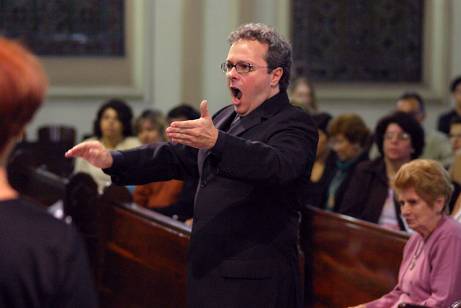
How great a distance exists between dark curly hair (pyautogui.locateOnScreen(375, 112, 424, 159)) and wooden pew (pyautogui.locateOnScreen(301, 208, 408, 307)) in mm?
933

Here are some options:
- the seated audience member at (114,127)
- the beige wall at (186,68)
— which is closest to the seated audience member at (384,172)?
the seated audience member at (114,127)

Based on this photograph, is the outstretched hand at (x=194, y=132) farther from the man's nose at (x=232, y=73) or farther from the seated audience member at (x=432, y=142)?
the seated audience member at (x=432, y=142)

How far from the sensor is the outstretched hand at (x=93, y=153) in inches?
125

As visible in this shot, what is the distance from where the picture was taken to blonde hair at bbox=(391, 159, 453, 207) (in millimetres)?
4152

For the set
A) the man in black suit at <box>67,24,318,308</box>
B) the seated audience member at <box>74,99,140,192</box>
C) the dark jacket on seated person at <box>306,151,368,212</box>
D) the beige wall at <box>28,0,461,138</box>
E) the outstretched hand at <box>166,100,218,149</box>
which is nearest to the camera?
the outstretched hand at <box>166,100,218,149</box>

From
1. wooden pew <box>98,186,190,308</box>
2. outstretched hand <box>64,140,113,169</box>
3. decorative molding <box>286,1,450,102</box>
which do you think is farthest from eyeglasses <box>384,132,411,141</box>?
decorative molding <box>286,1,450,102</box>

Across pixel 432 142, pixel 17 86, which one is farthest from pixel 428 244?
pixel 432 142

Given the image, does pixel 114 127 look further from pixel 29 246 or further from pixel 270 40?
pixel 29 246

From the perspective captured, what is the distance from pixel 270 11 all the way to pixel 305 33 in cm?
49

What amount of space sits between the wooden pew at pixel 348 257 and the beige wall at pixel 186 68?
18.7 feet

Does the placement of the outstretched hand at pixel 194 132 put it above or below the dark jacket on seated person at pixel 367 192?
above

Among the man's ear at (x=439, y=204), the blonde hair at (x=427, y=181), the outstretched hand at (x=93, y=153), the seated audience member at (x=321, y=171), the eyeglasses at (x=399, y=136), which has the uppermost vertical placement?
the outstretched hand at (x=93, y=153)

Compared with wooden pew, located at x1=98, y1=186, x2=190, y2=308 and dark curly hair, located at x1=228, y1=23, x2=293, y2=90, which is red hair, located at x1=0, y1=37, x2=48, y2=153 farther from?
wooden pew, located at x1=98, y1=186, x2=190, y2=308

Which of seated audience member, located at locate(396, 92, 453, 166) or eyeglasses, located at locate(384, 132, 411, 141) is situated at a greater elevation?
eyeglasses, located at locate(384, 132, 411, 141)
